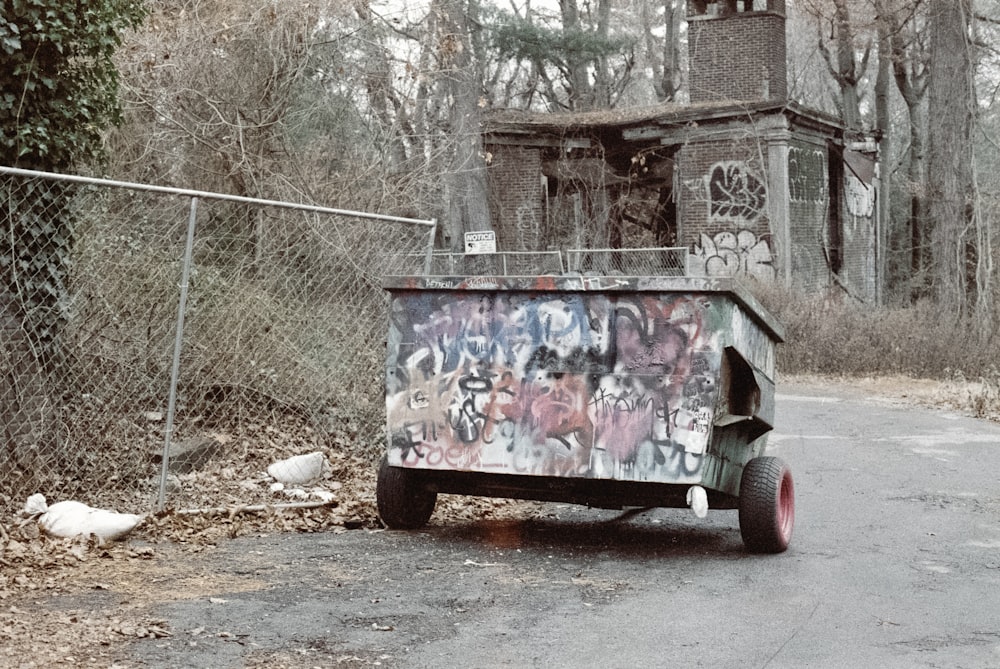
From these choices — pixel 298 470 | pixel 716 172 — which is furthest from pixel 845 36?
pixel 298 470

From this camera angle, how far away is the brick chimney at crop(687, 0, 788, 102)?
29094 mm

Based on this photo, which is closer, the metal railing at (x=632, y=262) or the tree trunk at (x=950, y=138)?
the tree trunk at (x=950, y=138)

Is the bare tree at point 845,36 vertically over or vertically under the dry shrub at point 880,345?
over

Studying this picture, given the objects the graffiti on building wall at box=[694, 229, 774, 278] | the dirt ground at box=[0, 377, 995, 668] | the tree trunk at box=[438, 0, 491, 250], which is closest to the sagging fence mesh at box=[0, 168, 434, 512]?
the dirt ground at box=[0, 377, 995, 668]

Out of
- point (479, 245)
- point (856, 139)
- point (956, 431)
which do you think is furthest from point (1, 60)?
point (856, 139)

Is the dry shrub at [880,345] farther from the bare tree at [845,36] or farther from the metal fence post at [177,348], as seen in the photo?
the metal fence post at [177,348]

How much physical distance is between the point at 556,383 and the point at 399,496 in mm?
1328

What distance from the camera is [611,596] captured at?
19.6 feet

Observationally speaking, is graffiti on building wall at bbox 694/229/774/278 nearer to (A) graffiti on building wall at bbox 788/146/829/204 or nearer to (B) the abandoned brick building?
(B) the abandoned brick building

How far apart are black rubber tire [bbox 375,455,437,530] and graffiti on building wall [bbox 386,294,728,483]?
0.29 metres

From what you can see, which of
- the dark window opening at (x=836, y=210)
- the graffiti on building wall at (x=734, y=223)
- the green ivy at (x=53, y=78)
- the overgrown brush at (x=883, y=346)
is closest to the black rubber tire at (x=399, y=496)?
the green ivy at (x=53, y=78)

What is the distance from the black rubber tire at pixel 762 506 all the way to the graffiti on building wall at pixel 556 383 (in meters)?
0.50

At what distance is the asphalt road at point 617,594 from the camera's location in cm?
493

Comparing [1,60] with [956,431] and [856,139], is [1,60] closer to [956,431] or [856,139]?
[956,431]
